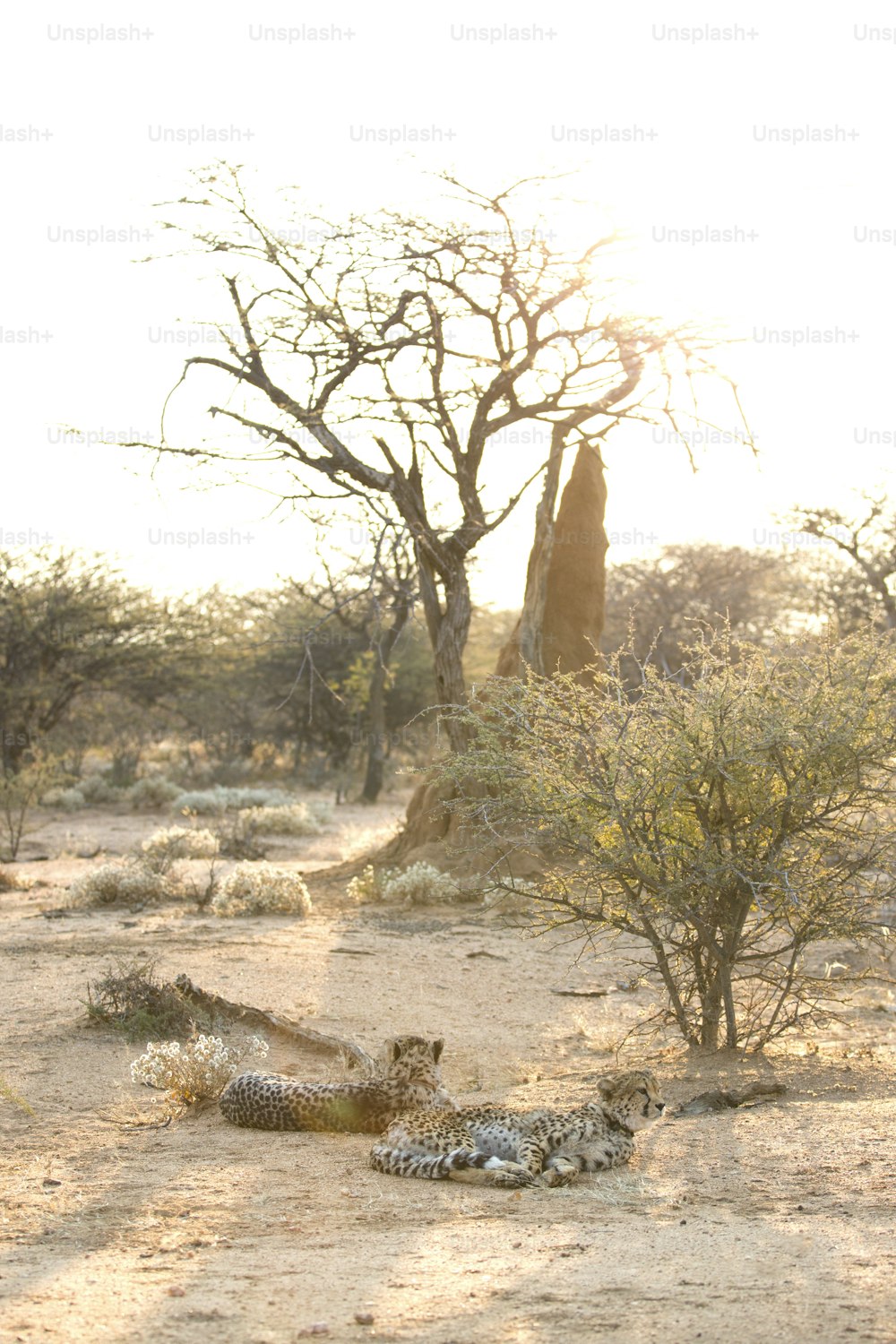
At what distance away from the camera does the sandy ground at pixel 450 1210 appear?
3658 millimetres

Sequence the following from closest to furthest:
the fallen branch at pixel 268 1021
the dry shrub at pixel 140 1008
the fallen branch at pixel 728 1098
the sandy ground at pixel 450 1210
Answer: the sandy ground at pixel 450 1210
the fallen branch at pixel 728 1098
the fallen branch at pixel 268 1021
the dry shrub at pixel 140 1008

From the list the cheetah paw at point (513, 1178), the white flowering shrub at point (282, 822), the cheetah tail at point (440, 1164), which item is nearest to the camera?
the cheetah paw at point (513, 1178)

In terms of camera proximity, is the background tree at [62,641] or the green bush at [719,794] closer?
the green bush at [719,794]

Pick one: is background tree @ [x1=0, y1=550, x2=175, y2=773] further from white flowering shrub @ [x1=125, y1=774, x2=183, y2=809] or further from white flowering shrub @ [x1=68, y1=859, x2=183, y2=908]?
white flowering shrub @ [x1=68, y1=859, x2=183, y2=908]

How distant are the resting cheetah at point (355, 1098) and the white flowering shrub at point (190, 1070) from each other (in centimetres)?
33

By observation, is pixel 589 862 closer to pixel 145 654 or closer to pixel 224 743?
pixel 145 654

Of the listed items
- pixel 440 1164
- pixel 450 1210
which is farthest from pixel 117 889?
pixel 450 1210

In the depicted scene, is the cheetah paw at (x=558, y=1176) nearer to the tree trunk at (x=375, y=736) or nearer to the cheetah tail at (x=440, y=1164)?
the cheetah tail at (x=440, y=1164)

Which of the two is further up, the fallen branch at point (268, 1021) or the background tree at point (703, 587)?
the background tree at point (703, 587)

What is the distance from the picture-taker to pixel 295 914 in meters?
12.5

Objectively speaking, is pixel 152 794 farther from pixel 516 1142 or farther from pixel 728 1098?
pixel 516 1142

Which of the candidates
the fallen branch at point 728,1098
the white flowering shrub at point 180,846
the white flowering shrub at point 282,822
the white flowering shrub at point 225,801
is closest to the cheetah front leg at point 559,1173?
the fallen branch at point 728,1098

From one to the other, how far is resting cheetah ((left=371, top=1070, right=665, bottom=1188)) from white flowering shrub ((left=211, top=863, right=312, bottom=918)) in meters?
7.01

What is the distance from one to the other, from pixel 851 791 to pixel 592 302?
8101 millimetres
